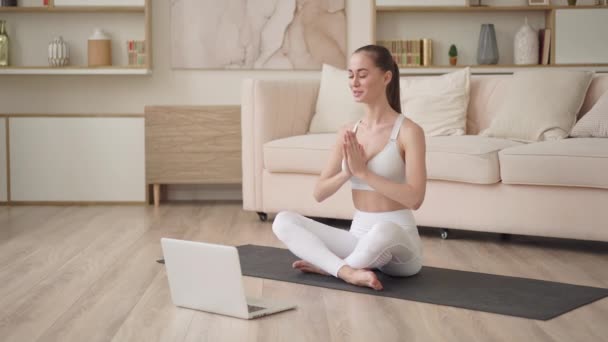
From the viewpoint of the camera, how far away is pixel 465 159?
12.6 feet

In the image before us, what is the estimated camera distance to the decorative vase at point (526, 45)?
553 cm

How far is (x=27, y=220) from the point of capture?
187 inches

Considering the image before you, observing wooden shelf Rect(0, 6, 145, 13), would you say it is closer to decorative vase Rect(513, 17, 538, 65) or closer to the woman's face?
decorative vase Rect(513, 17, 538, 65)

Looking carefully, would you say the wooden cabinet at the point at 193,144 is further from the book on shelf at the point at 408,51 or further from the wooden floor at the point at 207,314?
the book on shelf at the point at 408,51

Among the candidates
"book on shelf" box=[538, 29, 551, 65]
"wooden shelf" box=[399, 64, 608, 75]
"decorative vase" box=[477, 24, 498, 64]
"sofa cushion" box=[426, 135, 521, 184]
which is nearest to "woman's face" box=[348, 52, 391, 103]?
"sofa cushion" box=[426, 135, 521, 184]

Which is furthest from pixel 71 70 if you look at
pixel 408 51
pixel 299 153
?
pixel 408 51

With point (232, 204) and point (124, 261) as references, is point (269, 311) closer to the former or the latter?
point (124, 261)

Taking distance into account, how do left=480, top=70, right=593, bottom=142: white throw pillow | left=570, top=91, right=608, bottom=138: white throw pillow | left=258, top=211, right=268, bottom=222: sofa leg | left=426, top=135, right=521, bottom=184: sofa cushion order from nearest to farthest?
left=426, top=135, right=521, bottom=184: sofa cushion → left=570, top=91, right=608, bottom=138: white throw pillow → left=480, top=70, right=593, bottom=142: white throw pillow → left=258, top=211, right=268, bottom=222: sofa leg

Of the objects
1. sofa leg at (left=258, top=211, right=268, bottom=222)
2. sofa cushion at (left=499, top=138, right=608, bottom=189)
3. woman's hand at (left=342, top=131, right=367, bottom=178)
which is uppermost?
woman's hand at (left=342, top=131, right=367, bottom=178)

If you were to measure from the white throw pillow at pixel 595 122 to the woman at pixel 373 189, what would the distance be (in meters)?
1.33

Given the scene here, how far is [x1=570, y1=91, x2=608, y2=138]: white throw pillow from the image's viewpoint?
3.93 meters

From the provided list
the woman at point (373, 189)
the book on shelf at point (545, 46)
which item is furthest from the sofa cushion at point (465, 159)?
the book on shelf at point (545, 46)

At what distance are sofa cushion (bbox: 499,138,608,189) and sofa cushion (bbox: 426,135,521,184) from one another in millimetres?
53

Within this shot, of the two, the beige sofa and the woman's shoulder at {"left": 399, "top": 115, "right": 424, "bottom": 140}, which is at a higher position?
the woman's shoulder at {"left": 399, "top": 115, "right": 424, "bottom": 140}
